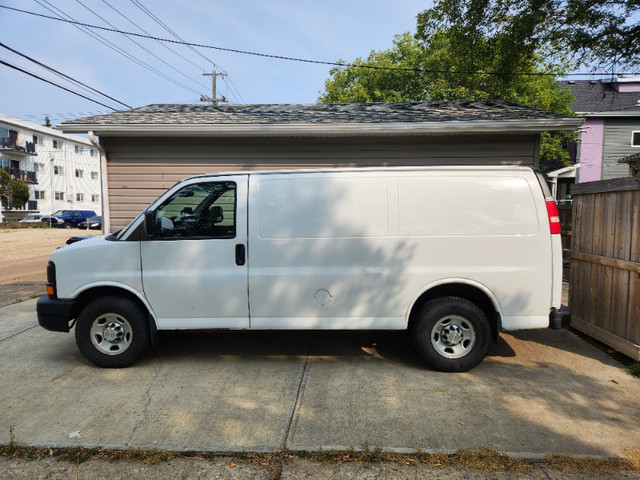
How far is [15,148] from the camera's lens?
45344 millimetres

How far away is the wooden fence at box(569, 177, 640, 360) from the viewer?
4.66 metres

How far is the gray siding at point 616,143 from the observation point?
22.6 meters

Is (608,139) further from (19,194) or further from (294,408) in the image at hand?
(19,194)

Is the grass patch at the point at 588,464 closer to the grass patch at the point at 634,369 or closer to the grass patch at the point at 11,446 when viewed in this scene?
the grass patch at the point at 634,369

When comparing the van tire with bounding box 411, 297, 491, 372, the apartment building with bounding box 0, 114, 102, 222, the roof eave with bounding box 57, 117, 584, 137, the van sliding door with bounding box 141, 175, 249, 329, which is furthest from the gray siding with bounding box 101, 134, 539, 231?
the apartment building with bounding box 0, 114, 102, 222

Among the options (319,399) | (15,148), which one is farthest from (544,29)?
(15,148)

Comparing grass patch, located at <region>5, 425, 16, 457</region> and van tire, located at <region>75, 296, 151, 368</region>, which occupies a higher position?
van tire, located at <region>75, 296, 151, 368</region>

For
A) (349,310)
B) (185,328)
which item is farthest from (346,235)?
(185,328)

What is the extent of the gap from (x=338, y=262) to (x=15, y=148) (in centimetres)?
5279

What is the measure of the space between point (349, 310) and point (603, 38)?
9.98 meters

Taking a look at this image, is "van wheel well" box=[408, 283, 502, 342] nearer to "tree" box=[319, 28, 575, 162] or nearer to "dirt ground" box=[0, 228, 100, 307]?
"dirt ground" box=[0, 228, 100, 307]

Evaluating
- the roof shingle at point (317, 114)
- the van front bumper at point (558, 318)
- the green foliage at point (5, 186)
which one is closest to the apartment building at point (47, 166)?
the green foliage at point (5, 186)

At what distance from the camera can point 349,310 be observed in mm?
4410

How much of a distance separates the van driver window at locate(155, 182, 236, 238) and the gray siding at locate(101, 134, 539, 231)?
3907mm
